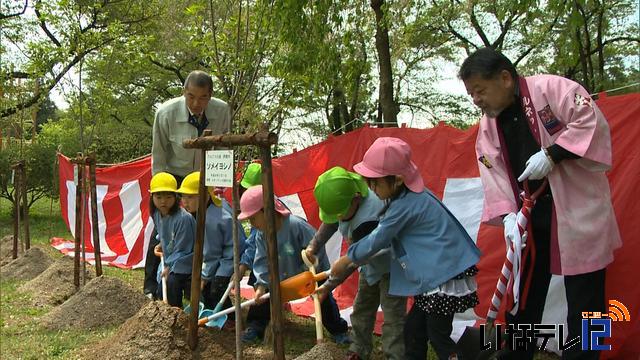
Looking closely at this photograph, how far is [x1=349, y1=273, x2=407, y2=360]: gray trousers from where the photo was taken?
126 inches

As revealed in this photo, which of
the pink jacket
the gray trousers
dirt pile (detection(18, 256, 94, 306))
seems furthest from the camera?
dirt pile (detection(18, 256, 94, 306))

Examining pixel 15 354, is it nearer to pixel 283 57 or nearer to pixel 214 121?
pixel 214 121

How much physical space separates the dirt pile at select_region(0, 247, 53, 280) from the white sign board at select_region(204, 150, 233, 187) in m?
4.68

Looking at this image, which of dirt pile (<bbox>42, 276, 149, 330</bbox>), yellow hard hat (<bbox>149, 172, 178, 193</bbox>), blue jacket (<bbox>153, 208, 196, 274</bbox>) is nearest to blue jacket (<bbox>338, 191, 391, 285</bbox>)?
blue jacket (<bbox>153, 208, 196, 274</bbox>)

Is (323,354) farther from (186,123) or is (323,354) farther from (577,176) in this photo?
(186,123)

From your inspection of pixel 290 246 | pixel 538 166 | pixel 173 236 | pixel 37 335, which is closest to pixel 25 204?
pixel 37 335

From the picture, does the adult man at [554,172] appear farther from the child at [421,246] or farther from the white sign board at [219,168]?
the white sign board at [219,168]

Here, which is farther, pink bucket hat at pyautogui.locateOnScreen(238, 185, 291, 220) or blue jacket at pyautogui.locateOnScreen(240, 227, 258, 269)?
blue jacket at pyautogui.locateOnScreen(240, 227, 258, 269)

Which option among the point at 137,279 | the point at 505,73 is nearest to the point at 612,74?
the point at 137,279

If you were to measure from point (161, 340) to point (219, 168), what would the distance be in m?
1.09

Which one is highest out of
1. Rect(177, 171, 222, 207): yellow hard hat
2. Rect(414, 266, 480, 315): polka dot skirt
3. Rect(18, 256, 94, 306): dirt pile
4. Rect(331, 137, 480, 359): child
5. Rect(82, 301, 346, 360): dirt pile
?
Rect(177, 171, 222, 207): yellow hard hat

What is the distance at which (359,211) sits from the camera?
11.3 feet

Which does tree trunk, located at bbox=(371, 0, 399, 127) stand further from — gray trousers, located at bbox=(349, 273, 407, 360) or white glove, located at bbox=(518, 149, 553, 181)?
white glove, located at bbox=(518, 149, 553, 181)

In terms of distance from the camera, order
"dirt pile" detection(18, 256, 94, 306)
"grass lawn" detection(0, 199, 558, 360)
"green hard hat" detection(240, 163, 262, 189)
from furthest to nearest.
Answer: "dirt pile" detection(18, 256, 94, 306), "green hard hat" detection(240, 163, 262, 189), "grass lawn" detection(0, 199, 558, 360)
